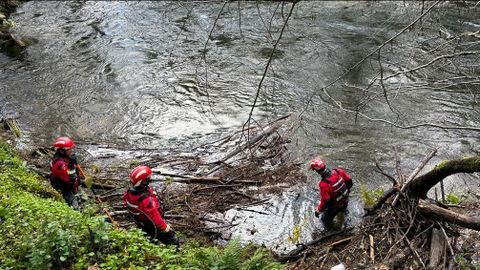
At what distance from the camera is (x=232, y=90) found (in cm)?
1392

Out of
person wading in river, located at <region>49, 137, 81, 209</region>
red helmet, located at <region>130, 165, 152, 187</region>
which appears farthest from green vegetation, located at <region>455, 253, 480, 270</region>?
person wading in river, located at <region>49, 137, 81, 209</region>

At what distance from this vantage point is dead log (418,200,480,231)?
5.84 meters

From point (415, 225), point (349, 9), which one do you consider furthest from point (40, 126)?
point (349, 9)

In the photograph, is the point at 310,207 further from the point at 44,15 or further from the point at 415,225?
the point at 44,15

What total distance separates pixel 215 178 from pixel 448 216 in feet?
14.0

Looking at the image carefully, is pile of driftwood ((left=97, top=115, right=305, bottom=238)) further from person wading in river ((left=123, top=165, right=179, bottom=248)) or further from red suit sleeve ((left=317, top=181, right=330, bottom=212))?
red suit sleeve ((left=317, top=181, right=330, bottom=212))

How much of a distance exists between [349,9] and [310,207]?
1312 centimetres

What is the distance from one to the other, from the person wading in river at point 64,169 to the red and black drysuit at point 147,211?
1452 mm

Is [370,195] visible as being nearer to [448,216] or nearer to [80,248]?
[448,216]

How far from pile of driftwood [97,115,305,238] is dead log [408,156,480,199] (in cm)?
249

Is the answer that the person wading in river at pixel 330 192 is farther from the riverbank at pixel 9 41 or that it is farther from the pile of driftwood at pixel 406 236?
the riverbank at pixel 9 41

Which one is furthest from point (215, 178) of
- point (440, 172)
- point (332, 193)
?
point (440, 172)

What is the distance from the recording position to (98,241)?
16.2 ft

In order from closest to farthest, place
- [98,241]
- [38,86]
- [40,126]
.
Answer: [98,241] < [40,126] < [38,86]
